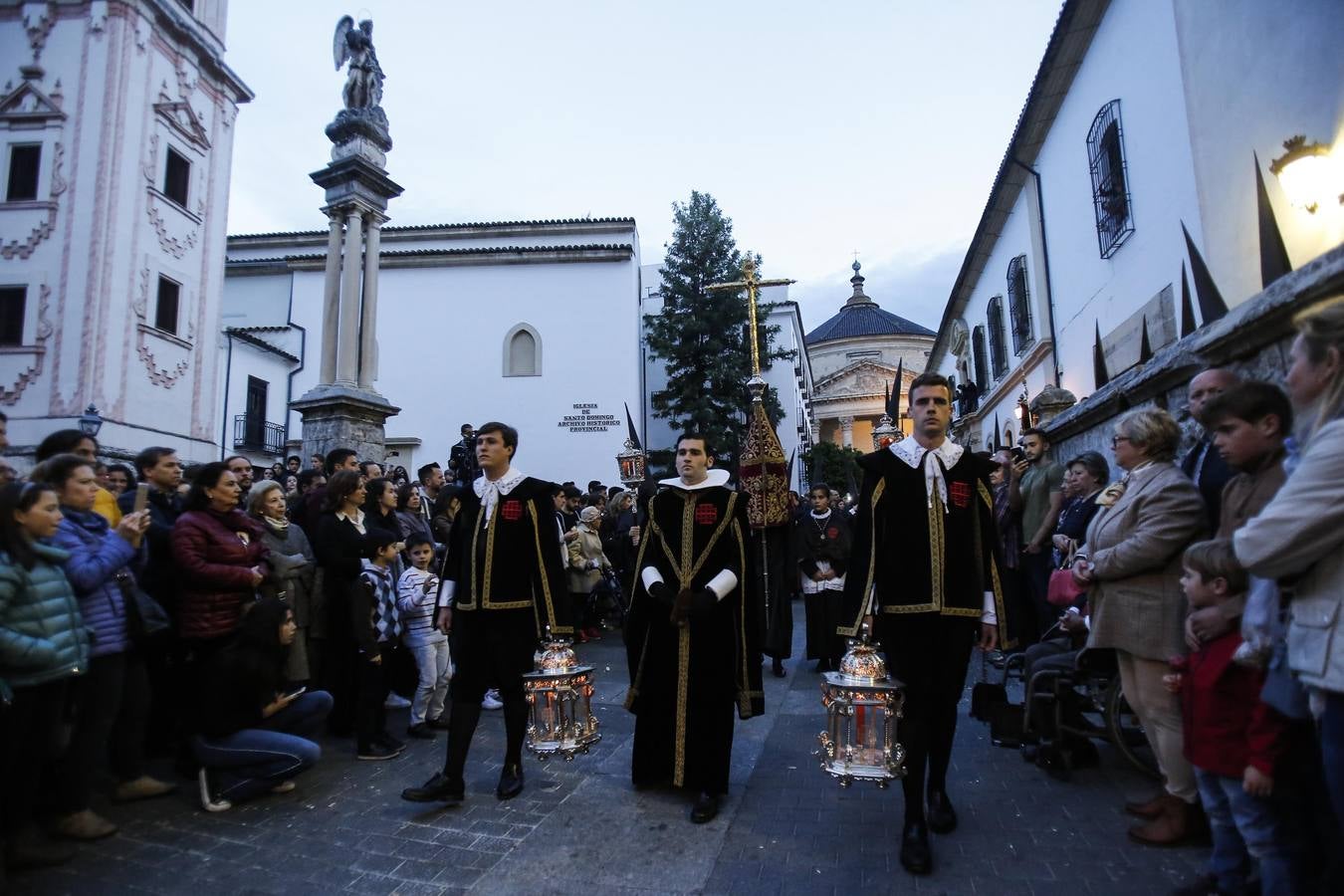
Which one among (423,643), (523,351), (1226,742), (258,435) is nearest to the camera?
(1226,742)

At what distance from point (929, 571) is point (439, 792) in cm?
278

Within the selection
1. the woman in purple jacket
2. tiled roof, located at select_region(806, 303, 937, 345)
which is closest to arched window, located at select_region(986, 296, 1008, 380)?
the woman in purple jacket

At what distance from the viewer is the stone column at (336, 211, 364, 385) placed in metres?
13.9

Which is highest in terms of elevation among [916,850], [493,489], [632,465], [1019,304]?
[1019,304]

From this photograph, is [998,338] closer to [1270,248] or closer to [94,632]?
[1270,248]

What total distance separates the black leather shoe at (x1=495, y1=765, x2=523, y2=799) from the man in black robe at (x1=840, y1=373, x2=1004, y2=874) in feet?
6.77

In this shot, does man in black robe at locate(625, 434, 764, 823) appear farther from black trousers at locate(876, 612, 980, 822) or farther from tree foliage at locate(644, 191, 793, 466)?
tree foliage at locate(644, 191, 793, 466)

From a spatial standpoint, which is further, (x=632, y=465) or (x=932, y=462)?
(x=632, y=465)

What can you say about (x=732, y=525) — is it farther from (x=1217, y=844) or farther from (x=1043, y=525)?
Result: (x=1043, y=525)

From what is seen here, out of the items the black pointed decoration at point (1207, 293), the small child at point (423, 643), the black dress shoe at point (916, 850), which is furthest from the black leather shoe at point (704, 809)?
the black pointed decoration at point (1207, 293)

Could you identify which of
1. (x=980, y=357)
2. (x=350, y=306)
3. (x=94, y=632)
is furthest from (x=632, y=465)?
(x=980, y=357)

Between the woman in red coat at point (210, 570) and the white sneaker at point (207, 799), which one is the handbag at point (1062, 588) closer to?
the woman in red coat at point (210, 570)

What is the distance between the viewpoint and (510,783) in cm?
429

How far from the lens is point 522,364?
27.8m
